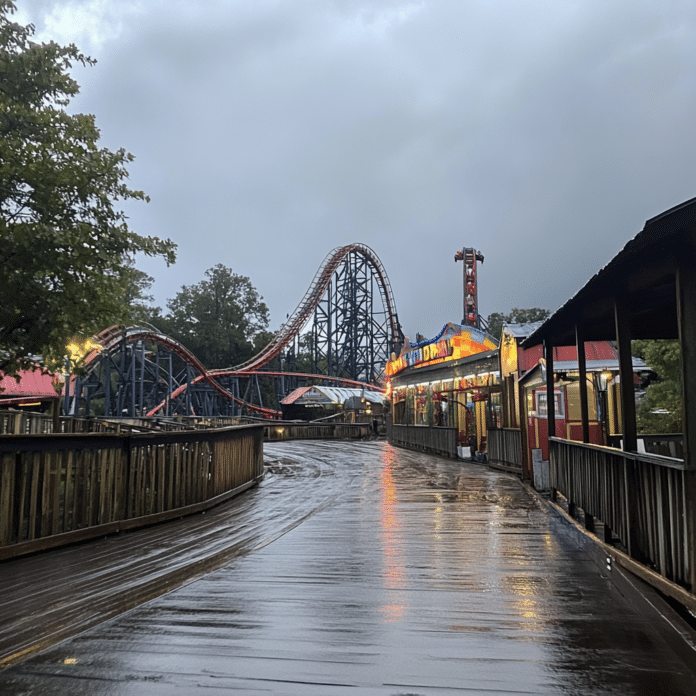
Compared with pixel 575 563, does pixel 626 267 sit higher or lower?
higher

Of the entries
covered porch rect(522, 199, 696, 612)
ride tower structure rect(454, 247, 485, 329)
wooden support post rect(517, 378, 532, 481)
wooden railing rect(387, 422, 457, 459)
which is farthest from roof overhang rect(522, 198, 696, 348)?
ride tower structure rect(454, 247, 485, 329)

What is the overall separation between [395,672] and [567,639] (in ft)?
3.14

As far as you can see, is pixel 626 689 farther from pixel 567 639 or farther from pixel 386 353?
pixel 386 353

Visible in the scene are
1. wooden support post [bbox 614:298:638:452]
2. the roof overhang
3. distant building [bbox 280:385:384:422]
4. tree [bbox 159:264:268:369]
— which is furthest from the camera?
tree [bbox 159:264:268:369]

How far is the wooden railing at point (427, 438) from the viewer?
1611 cm

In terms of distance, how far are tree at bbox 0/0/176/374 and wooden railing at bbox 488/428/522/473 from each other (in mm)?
7321

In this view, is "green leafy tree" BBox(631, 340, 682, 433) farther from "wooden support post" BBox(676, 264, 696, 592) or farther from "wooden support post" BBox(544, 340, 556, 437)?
"wooden support post" BBox(676, 264, 696, 592)

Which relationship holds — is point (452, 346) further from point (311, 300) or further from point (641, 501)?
point (311, 300)

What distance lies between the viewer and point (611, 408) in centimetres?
1263

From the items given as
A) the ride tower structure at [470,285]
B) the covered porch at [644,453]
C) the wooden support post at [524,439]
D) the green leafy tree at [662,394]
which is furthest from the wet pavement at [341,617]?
the ride tower structure at [470,285]

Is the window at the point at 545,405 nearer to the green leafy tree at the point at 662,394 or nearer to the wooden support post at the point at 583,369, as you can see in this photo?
the wooden support post at the point at 583,369

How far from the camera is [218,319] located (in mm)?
68188

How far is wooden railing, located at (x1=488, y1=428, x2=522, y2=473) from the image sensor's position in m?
11.5

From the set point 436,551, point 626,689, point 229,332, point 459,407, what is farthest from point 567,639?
point 229,332
